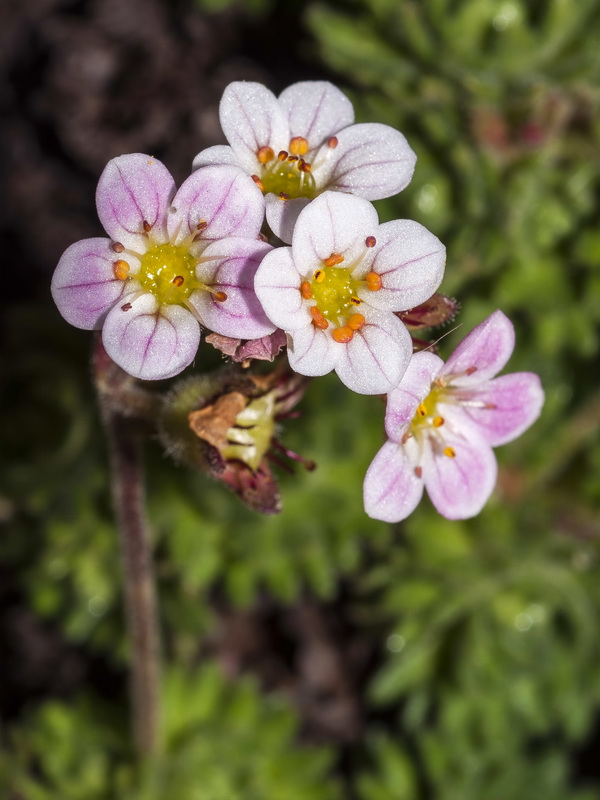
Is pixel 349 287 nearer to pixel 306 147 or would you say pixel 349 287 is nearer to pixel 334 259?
pixel 334 259

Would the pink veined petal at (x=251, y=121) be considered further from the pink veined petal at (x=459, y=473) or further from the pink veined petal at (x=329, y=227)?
the pink veined petal at (x=459, y=473)

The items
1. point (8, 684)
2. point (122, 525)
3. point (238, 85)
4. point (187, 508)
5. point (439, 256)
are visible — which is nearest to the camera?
point (439, 256)

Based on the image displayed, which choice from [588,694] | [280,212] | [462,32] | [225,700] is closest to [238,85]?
[280,212]

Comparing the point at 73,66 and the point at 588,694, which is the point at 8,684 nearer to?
the point at 588,694

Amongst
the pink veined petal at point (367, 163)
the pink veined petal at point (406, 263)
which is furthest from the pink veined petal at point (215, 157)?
the pink veined petal at point (406, 263)

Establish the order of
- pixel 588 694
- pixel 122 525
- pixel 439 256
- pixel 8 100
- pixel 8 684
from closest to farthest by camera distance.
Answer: pixel 439 256 → pixel 122 525 → pixel 588 694 → pixel 8 684 → pixel 8 100

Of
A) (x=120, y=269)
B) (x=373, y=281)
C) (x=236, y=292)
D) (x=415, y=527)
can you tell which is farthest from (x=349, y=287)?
(x=415, y=527)

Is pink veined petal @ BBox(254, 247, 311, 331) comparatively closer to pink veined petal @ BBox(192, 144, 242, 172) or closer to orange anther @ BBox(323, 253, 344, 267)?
orange anther @ BBox(323, 253, 344, 267)
